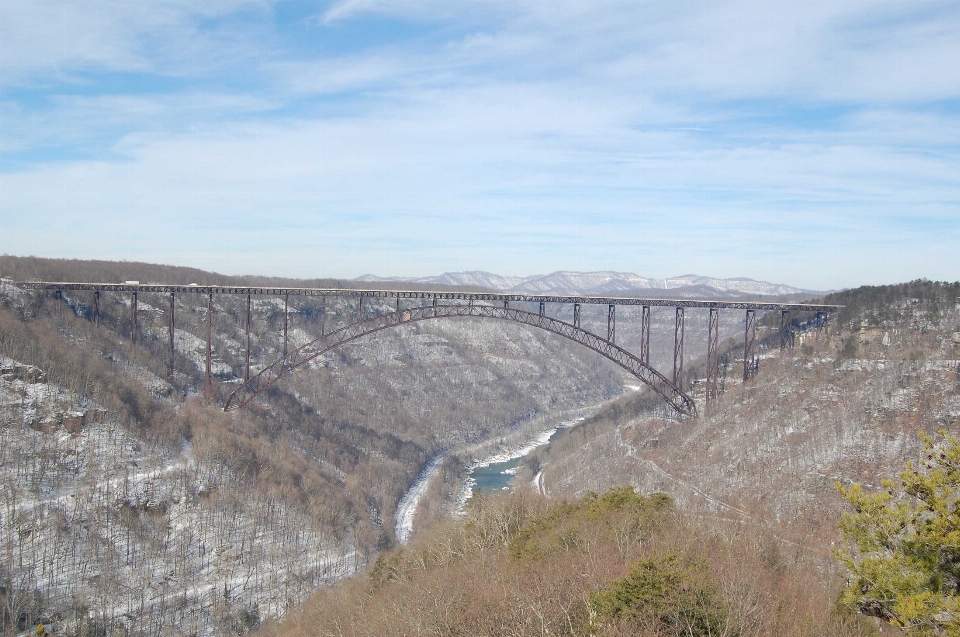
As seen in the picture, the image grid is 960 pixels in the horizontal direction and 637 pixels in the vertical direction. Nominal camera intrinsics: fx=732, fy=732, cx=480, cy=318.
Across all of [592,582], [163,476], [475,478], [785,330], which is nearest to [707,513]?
[592,582]

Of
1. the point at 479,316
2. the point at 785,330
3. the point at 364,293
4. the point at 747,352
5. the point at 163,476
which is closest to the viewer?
the point at 163,476

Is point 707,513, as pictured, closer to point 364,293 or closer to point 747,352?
point 747,352

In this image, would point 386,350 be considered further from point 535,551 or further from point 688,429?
point 535,551

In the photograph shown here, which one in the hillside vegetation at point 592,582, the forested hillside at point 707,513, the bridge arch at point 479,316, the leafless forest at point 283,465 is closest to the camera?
the hillside vegetation at point 592,582

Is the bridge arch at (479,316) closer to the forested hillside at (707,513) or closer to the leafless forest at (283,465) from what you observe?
the leafless forest at (283,465)

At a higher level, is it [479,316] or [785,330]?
[479,316]

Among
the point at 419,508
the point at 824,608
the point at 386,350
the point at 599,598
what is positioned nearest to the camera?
the point at 599,598

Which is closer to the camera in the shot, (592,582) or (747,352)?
(592,582)

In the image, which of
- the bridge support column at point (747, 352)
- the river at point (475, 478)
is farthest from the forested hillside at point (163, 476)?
the bridge support column at point (747, 352)

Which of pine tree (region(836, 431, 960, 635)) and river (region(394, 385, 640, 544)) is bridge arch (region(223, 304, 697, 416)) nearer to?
river (region(394, 385, 640, 544))

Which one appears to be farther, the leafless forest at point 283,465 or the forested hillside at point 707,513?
the leafless forest at point 283,465

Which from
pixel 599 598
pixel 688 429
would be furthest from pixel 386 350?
pixel 599 598
